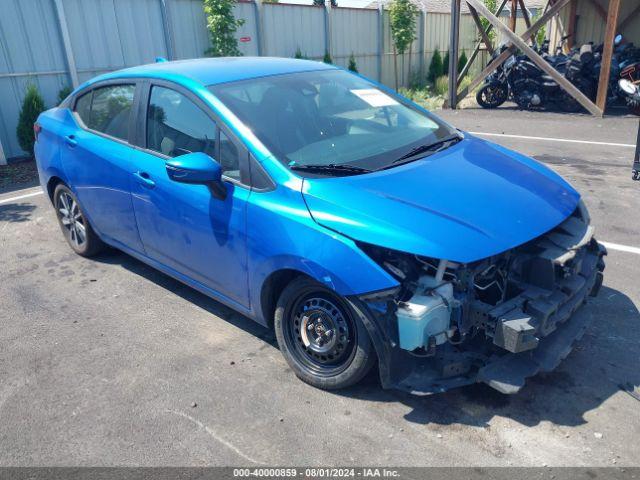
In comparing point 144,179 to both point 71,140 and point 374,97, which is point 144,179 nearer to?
point 71,140

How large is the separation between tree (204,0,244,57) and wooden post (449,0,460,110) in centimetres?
522

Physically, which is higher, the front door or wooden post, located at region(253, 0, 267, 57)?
wooden post, located at region(253, 0, 267, 57)

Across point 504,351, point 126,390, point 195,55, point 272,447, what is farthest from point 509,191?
point 195,55

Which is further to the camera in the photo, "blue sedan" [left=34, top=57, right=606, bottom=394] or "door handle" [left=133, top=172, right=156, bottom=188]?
"door handle" [left=133, top=172, right=156, bottom=188]

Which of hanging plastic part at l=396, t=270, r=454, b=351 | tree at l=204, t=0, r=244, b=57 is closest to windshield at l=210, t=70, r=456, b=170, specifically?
hanging plastic part at l=396, t=270, r=454, b=351

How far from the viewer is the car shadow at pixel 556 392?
2.89 meters

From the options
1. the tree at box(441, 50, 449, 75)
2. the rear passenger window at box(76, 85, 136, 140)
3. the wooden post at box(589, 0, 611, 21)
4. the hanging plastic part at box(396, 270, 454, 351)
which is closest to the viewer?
the hanging plastic part at box(396, 270, 454, 351)

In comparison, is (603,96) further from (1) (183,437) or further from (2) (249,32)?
(1) (183,437)

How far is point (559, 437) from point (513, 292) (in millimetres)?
760

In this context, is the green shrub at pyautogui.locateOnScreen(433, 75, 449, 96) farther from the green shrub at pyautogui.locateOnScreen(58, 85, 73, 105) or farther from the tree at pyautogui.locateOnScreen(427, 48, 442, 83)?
the green shrub at pyautogui.locateOnScreen(58, 85, 73, 105)

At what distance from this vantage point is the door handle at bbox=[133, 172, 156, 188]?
375cm

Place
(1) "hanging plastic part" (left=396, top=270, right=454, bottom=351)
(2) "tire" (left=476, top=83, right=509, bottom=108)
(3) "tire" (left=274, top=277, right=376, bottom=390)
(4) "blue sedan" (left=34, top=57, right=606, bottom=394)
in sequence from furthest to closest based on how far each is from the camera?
1. (2) "tire" (left=476, top=83, right=509, bottom=108)
2. (3) "tire" (left=274, top=277, right=376, bottom=390)
3. (4) "blue sedan" (left=34, top=57, right=606, bottom=394)
4. (1) "hanging plastic part" (left=396, top=270, right=454, bottom=351)

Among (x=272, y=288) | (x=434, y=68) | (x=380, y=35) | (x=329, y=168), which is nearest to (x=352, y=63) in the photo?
(x=380, y=35)

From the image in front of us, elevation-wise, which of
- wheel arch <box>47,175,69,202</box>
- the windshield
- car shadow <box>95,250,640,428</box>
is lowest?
car shadow <box>95,250,640,428</box>
